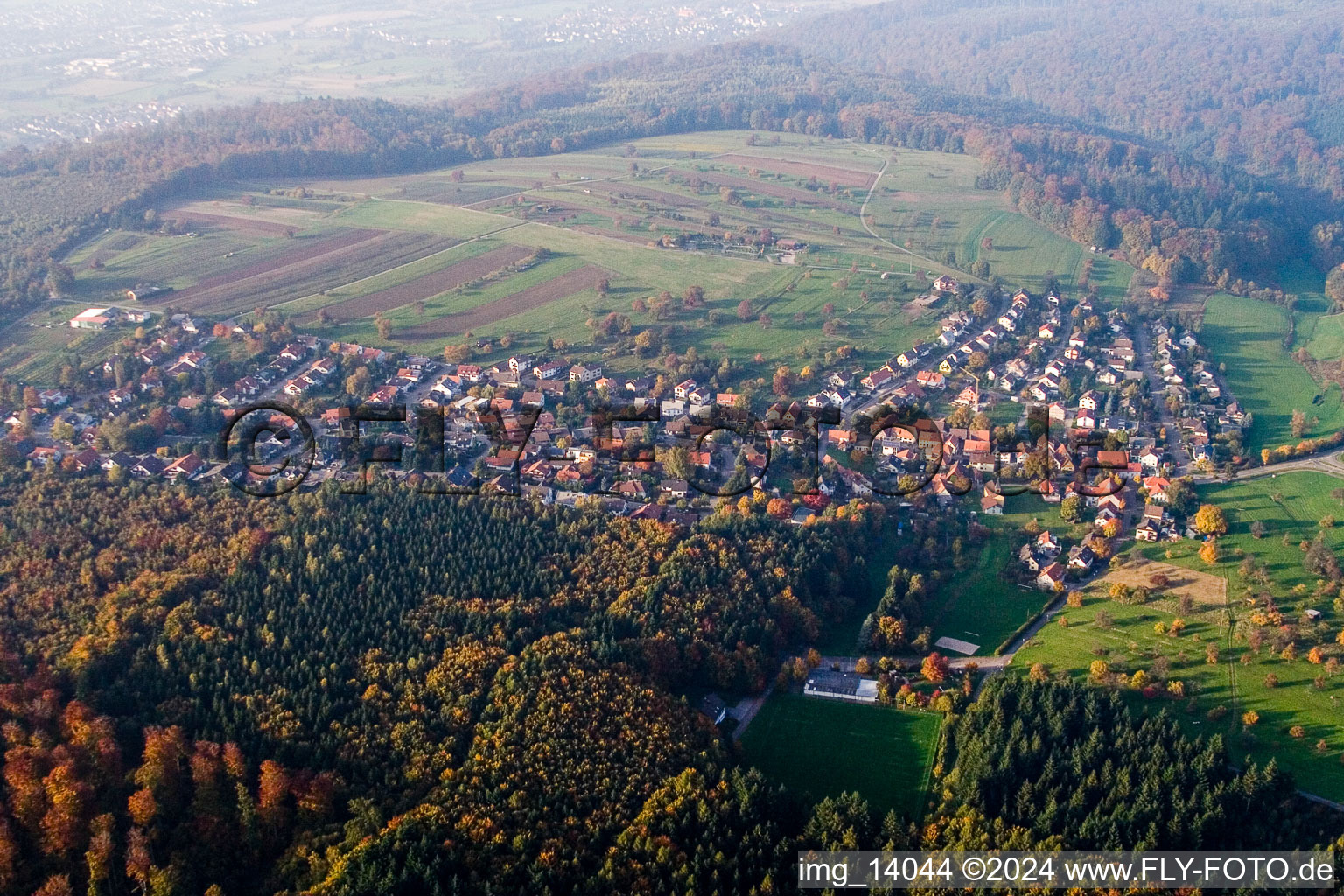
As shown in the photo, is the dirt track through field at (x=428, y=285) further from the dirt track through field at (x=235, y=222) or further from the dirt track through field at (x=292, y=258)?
the dirt track through field at (x=235, y=222)

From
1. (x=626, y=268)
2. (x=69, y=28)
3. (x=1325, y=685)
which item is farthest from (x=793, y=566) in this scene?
(x=69, y=28)

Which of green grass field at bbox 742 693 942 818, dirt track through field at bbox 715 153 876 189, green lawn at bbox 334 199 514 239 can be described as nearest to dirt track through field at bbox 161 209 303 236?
green lawn at bbox 334 199 514 239

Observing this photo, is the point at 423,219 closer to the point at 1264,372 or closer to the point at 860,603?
the point at 860,603

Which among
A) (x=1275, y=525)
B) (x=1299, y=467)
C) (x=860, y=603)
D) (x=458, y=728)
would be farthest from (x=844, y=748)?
(x=1299, y=467)

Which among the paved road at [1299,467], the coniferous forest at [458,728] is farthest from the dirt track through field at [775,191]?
the coniferous forest at [458,728]

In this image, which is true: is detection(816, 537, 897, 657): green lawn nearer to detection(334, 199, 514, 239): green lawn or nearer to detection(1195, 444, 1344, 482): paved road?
detection(1195, 444, 1344, 482): paved road
